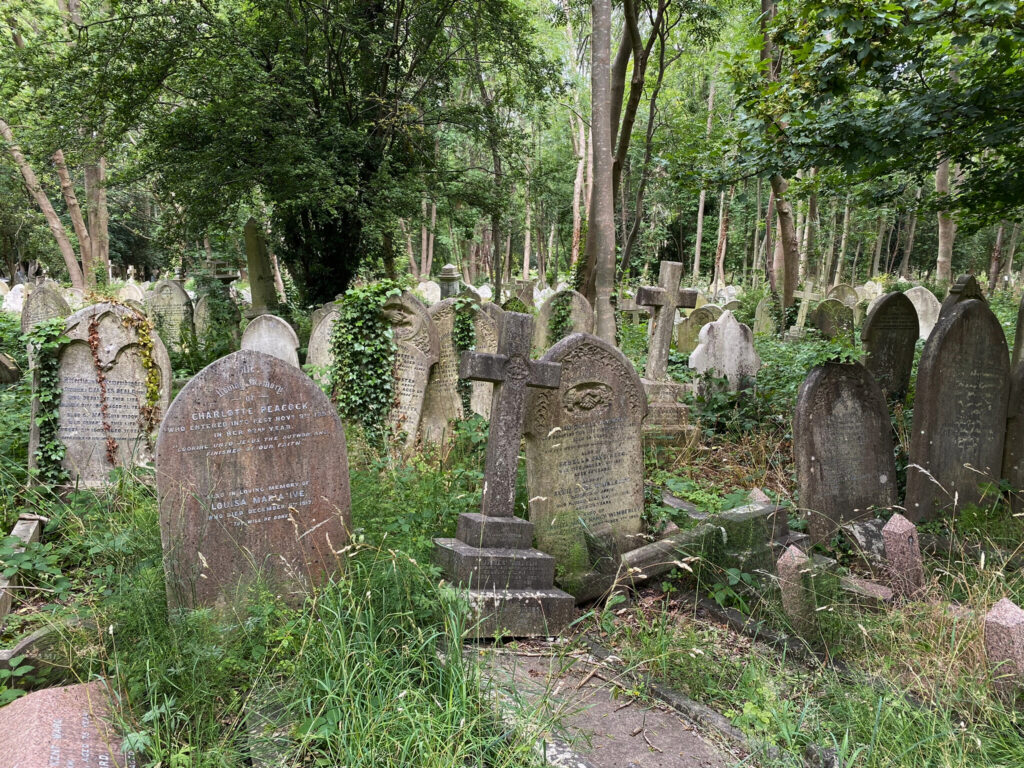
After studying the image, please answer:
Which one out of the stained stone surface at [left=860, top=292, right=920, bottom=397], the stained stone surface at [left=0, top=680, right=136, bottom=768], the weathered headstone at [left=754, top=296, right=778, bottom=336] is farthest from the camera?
the weathered headstone at [left=754, top=296, right=778, bottom=336]

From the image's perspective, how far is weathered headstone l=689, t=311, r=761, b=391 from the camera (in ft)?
28.0

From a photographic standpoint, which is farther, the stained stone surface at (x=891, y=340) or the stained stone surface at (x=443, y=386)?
the stained stone surface at (x=443, y=386)

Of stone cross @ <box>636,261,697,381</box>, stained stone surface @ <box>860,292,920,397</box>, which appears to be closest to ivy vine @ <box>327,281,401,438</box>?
stone cross @ <box>636,261,697,381</box>

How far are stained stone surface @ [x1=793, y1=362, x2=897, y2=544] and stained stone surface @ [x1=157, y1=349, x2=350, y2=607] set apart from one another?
328 centimetres

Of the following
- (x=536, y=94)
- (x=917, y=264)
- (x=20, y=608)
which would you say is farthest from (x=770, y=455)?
(x=917, y=264)

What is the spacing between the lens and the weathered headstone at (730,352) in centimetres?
854

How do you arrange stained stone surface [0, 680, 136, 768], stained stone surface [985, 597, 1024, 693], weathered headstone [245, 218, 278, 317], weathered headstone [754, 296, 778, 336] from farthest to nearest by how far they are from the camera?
weathered headstone [754, 296, 778, 336]
weathered headstone [245, 218, 278, 317]
stained stone surface [985, 597, 1024, 693]
stained stone surface [0, 680, 136, 768]

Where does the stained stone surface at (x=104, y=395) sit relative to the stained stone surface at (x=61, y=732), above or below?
above

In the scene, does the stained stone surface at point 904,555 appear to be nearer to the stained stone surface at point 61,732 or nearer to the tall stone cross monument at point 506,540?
the tall stone cross monument at point 506,540

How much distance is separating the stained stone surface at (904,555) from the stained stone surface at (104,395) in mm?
5336

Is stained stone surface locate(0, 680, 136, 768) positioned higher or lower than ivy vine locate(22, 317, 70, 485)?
lower

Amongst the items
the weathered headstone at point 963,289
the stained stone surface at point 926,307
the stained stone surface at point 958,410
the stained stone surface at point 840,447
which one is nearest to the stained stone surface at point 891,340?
the weathered headstone at point 963,289

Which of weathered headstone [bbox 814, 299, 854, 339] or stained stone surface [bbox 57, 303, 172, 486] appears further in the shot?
weathered headstone [bbox 814, 299, 854, 339]

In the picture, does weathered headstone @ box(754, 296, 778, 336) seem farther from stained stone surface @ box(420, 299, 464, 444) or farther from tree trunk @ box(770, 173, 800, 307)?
stained stone surface @ box(420, 299, 464, 444)
